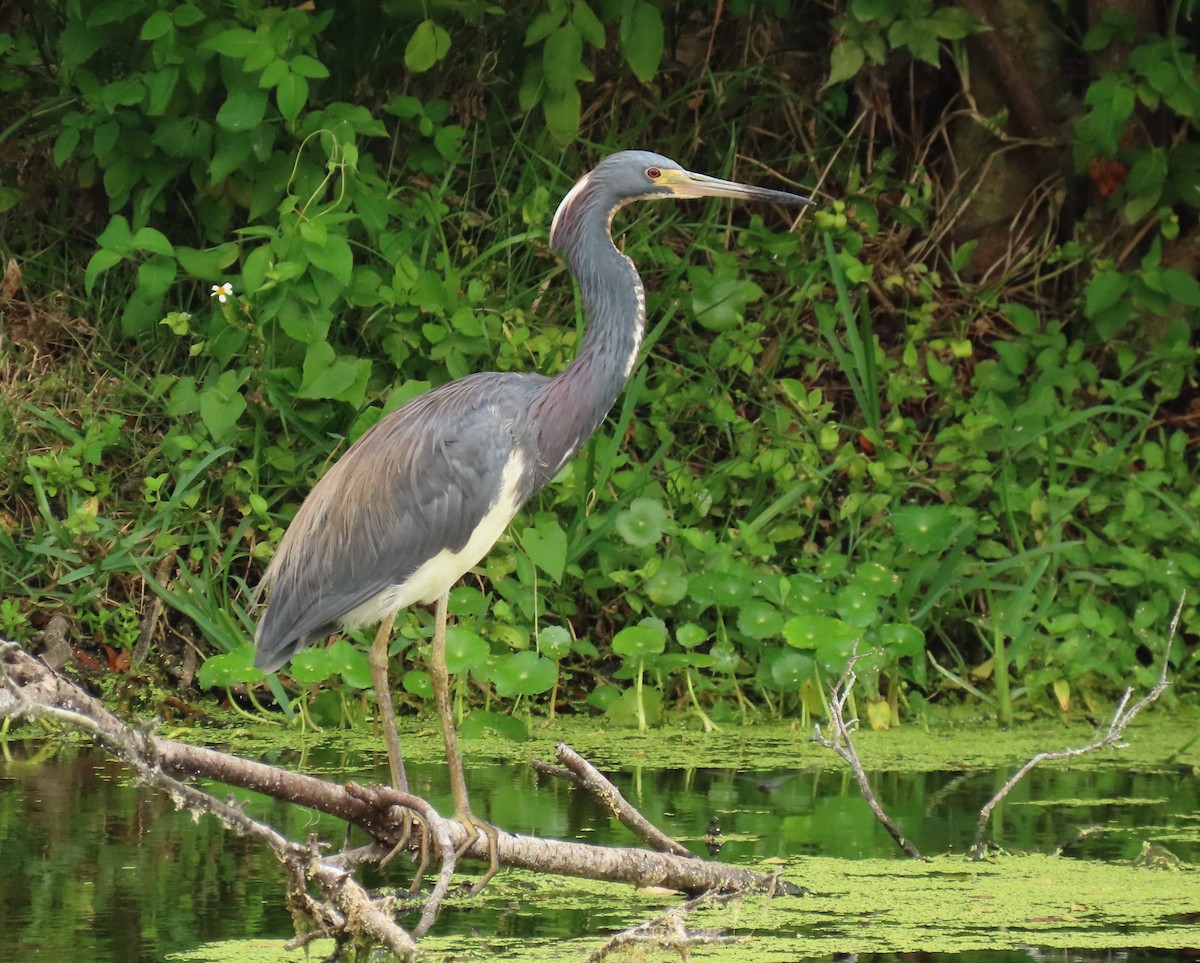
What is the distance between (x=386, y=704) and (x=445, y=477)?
1.94 ft

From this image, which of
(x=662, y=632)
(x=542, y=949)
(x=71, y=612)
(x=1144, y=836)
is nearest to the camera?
(x=542, y=949)

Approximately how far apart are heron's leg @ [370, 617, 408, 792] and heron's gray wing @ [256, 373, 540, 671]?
147mm

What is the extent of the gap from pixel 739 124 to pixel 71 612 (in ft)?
11.5

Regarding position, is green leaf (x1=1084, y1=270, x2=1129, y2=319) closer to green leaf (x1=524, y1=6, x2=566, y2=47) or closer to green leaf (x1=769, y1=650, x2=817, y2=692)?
green leaf (x1=769, y1=650, x2=817, y2=692)

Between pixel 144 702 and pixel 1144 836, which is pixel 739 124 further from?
pixel 1144 836

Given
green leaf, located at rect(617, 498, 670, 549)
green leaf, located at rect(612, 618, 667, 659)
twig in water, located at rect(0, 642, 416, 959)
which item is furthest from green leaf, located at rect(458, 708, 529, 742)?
twig in water, located at rect(0, 642, 416, 959)

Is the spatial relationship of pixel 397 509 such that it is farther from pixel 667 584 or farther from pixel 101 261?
pixel 101 261

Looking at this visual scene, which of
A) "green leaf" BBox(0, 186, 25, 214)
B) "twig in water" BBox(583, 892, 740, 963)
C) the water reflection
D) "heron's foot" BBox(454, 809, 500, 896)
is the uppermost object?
"green leaf" BBox(0, 186, 25, 214)

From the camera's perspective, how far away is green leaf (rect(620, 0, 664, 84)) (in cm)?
640

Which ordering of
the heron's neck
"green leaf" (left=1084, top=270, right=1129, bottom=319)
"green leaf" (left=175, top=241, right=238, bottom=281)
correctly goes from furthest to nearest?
1. "green leaf" (left=1084, top=270, right=1129, bottom=319)
2. "green leaf" (left=175, top=241, right=238, bottom=281)
3. the heron's neck

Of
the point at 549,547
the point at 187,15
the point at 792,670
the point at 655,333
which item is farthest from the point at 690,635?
the point at 187,15

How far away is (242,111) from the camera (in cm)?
623

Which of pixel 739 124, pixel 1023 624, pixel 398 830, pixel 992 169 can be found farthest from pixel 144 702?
pixel 992 169

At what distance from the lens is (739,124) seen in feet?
26.1
